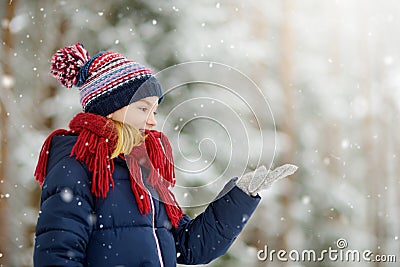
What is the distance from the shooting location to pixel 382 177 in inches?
120

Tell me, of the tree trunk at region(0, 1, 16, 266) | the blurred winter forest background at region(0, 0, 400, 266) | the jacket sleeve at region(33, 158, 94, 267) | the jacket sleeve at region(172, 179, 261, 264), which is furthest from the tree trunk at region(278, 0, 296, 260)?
the jacket sleeve at region(33, 158, 94, 267)

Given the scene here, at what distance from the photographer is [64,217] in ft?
3.57

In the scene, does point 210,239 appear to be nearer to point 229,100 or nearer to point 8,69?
point 229,100

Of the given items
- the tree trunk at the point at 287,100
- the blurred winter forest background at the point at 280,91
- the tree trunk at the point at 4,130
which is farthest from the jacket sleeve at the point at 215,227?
the tree trunk at the point at 287,100

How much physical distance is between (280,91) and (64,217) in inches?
74.8

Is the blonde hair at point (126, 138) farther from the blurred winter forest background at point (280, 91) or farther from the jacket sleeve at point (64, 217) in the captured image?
the blurred winter forest background at point (280, 91)

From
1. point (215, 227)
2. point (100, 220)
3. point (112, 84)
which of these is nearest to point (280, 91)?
point (215, 227)

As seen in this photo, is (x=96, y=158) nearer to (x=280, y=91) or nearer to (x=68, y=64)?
(x=68, y=64)

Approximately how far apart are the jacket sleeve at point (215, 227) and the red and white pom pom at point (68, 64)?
0.43 metres

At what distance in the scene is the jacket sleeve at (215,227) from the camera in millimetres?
1269

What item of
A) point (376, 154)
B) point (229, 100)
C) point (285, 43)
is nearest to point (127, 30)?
point (285, 43)

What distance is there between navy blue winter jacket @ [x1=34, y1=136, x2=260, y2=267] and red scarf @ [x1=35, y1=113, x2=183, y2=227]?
0.05 ft

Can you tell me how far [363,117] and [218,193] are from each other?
6.35ft

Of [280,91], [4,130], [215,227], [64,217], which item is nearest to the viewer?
[64,217]
